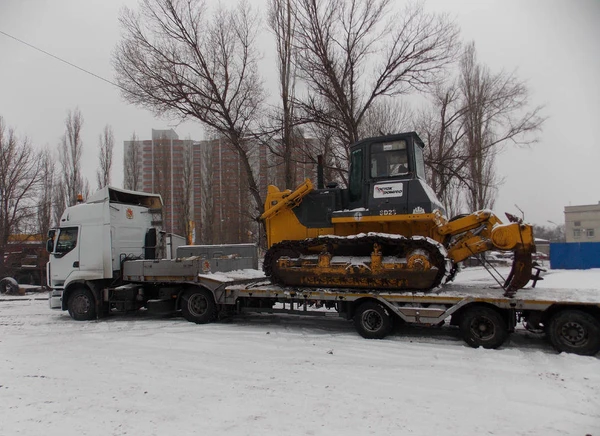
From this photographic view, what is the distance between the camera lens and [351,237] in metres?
8.02

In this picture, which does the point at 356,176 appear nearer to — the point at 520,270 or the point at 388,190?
the point at 388,190

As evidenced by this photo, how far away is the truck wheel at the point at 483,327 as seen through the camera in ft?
22.8

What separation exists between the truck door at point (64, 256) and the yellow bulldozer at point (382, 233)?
5.38 metres

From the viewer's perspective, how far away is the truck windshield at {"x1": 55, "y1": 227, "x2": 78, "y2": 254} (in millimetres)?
10992

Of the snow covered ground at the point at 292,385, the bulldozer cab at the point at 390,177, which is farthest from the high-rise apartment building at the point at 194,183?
the snow covered ground at the point at 292,385

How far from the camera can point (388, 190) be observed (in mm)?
8211

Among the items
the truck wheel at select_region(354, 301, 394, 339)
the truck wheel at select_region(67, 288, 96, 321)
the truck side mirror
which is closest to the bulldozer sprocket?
the truck wheel at select_region(354, 301, 394, 339)

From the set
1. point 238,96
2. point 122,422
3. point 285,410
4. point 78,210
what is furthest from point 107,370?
point 238,96

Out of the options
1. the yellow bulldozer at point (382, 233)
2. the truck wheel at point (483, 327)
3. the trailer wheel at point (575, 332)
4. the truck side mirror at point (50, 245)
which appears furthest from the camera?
the truck side mirror at point (50, 245)

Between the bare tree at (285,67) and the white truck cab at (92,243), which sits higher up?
the bare tree at (285,67)

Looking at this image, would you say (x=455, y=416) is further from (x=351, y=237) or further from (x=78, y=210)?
(x=78, y=210)

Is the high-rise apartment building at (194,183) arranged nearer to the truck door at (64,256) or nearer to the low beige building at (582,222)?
the truck door at (64,256)

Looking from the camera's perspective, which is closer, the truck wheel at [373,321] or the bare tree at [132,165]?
the truck wheel at [373,321]

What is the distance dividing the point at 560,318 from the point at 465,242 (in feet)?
6.53
